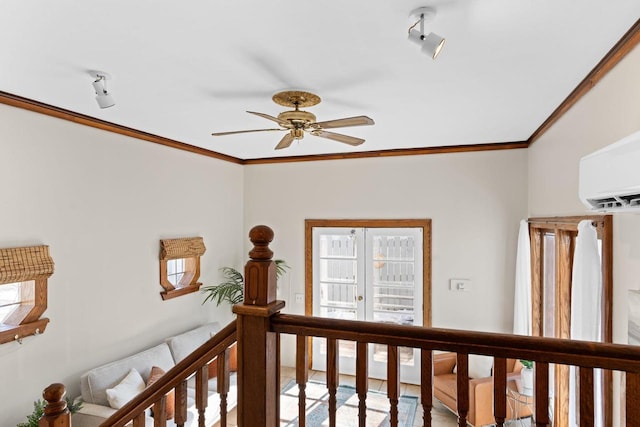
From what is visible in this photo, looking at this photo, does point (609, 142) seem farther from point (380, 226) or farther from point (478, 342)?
point (380, 226)

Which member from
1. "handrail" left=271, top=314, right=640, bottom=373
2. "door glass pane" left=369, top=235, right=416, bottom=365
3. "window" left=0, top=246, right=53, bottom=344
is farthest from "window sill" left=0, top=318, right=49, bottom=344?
"door glass pane" left=369, top=235, right=416, bottom=365

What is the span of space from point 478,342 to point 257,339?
661 mm

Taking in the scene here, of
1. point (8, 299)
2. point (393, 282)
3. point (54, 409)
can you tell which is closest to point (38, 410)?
point (8, 299)

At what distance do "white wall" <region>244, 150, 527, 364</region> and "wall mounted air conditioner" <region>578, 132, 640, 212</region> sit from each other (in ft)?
8.40

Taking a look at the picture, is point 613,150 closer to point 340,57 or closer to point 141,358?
point 340,57

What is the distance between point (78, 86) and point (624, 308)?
328cm

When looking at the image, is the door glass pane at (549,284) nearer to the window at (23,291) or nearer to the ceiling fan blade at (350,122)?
the ceiling fan blade at (350,122)

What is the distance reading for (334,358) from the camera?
121cm

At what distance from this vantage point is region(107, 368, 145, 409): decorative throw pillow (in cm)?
286

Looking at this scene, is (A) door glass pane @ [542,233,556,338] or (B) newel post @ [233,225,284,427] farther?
(A) door glass pane @ [542,233,556,338]

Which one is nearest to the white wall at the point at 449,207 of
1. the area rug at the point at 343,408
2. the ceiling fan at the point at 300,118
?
the area rug at the point at 343,408

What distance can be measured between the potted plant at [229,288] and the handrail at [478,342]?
3493mm

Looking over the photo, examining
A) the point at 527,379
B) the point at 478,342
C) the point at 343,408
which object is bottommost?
the point at 343,408

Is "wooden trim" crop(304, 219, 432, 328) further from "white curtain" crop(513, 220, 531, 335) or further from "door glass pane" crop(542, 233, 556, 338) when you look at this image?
"door glass pane" crop(542, 233, 556, 338)
